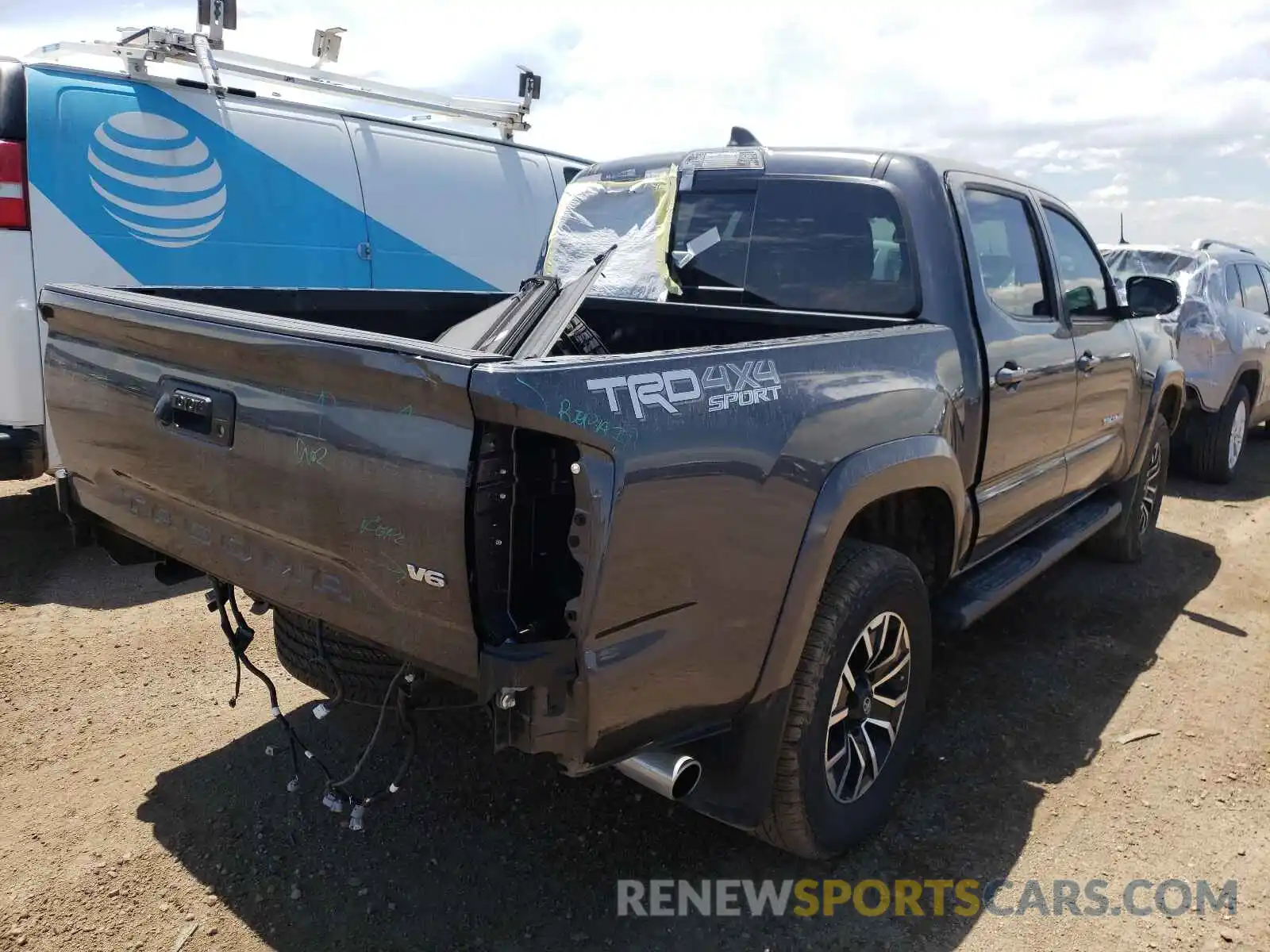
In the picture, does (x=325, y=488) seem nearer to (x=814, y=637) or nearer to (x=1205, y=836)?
(x=814, y=637)

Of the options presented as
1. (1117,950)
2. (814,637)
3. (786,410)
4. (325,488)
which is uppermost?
(786,410)

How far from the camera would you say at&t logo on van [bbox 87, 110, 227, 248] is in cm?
491

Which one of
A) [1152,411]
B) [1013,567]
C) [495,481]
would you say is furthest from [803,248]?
[1152,411]

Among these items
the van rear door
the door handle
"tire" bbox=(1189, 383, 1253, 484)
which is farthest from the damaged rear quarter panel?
"tire" bbox=(1189, 383, 1253, 484)

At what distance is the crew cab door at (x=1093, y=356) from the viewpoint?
423 centimetres

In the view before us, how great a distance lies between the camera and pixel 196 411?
7.98 ft

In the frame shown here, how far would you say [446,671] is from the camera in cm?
207

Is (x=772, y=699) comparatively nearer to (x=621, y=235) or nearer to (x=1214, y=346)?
(x=621, y=235)

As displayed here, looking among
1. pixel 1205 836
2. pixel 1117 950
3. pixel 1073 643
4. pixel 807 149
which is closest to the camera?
pixel 1117 950

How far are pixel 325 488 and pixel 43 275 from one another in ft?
11.2

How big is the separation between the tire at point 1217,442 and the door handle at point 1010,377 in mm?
5302

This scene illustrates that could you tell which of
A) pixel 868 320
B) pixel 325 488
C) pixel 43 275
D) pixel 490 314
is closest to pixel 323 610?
pixel 325 488

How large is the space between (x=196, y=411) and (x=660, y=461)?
48.5 inches

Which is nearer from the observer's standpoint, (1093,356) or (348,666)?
(348,666)
